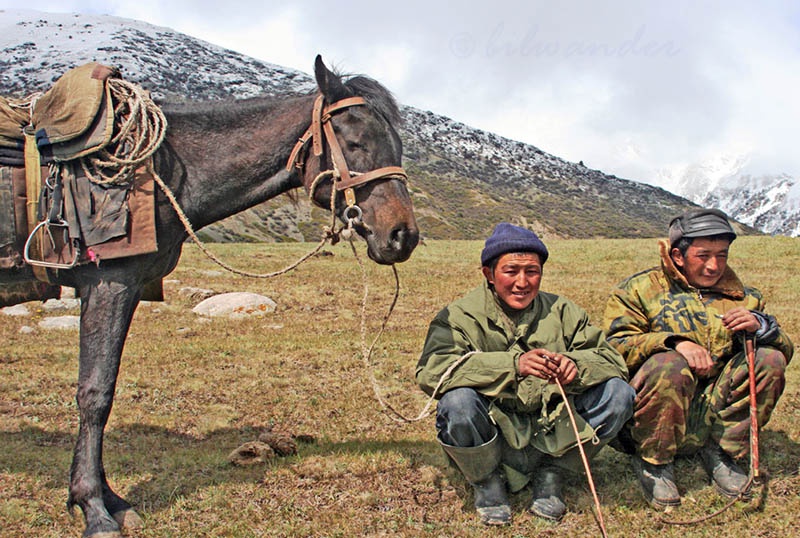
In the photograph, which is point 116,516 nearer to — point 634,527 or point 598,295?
point 634,527

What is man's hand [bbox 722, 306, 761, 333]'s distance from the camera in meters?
3.59

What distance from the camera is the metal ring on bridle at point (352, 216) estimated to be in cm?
353

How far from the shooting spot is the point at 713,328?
12.8ft

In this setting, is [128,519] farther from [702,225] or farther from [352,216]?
[702,225]

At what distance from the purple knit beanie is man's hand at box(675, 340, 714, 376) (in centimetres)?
108

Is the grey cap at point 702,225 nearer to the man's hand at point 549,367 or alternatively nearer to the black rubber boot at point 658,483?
the man's hand at point 549,367

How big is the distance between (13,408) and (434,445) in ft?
13.9

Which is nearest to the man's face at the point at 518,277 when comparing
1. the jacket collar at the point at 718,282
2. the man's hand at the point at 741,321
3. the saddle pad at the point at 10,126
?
the jacket collar at the point at 718,282

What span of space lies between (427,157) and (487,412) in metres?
88.2

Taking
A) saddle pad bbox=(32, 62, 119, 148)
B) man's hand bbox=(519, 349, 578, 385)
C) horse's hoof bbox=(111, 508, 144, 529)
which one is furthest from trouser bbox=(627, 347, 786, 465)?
saddle pad bbox=(32, 62, 119, 148)

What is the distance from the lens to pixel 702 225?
3795 mm

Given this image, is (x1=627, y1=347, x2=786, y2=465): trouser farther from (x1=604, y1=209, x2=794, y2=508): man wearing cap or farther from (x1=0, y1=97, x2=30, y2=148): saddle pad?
(x1=0, y1=97, x2=30, y2=148): saddle pad

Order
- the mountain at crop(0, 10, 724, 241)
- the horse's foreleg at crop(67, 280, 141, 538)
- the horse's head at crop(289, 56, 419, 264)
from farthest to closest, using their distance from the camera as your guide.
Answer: the mountain at crop(0, 10, 724, 241)
the horse's head at crop(289, 56, 419, 264)
the horse's foreleg at crop(67, 280, 141, 538)

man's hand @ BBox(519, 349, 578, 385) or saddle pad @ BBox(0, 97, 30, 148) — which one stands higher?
saddle pad @ BBox(0, 97, 30, 148)
